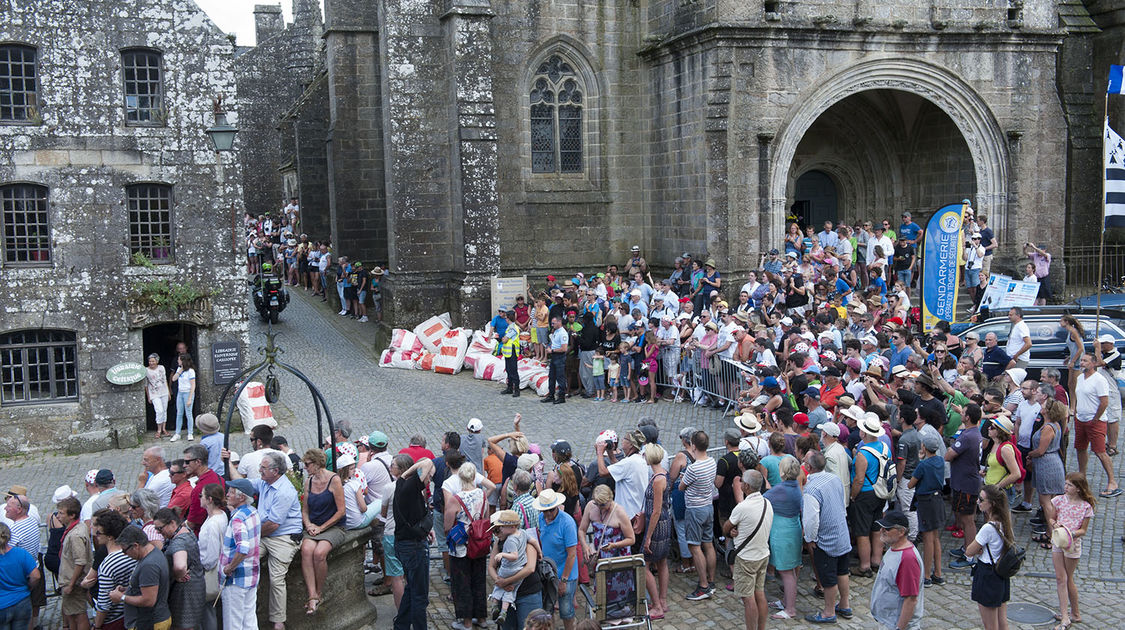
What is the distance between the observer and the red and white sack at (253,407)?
17.6 m

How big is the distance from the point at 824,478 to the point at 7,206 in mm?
13650

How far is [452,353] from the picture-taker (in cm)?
2192

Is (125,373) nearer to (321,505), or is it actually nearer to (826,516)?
(321,505)

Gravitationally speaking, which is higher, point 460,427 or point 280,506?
point 280,506

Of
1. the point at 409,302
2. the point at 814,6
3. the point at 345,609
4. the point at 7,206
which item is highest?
the point at 814,6

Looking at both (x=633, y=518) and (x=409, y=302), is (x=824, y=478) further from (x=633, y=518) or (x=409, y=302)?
(x=409, y=302)

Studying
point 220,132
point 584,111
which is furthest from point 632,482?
point 584,111

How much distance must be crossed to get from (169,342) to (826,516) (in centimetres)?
1280

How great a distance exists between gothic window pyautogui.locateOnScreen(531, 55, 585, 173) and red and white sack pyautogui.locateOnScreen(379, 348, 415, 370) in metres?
5.47

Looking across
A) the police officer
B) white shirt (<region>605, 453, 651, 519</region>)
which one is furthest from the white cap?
the police officer

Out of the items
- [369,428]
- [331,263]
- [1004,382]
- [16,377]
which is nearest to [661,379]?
[369,428]

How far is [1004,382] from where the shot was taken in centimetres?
1330

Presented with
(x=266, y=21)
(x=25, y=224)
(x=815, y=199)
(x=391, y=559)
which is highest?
(x=266, y=21)

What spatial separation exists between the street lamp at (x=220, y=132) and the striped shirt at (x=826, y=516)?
1150cm
